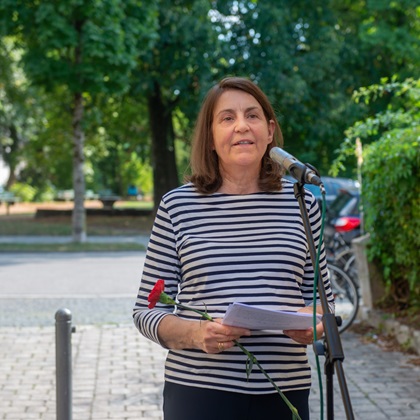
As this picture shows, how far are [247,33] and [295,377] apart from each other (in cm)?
2703

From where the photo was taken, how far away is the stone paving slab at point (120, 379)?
6.22 metres

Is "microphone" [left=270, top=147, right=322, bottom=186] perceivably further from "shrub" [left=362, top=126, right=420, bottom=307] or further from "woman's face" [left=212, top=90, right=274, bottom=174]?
"shrub" [left=362, top=126, right=420, bottom=307]

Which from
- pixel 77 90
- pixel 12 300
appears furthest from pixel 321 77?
pixel 12 300

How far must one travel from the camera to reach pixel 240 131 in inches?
116

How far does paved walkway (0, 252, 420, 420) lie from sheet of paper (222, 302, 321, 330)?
11.4 ft

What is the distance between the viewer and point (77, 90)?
23.5 m

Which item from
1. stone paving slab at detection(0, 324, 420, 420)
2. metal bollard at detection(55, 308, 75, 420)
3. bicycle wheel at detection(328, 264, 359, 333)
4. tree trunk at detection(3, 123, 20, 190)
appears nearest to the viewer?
metal bollard at detection(55, 308, 75, 420)

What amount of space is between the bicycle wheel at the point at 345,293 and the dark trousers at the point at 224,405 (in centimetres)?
664

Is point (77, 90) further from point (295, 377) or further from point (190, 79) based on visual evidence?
point (295, 377)

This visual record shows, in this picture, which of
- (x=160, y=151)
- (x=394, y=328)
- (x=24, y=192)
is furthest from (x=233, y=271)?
(x=24, y=192)

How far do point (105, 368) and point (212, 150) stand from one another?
4.85 m

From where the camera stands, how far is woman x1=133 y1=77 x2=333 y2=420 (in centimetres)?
279

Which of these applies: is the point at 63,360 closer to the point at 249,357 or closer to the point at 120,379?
the point at 249,357

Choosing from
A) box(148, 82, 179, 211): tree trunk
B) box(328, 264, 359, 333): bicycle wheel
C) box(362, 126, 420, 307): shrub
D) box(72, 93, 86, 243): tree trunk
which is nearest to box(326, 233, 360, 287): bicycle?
box(328, 264, 359, 333): bicycle wheel
